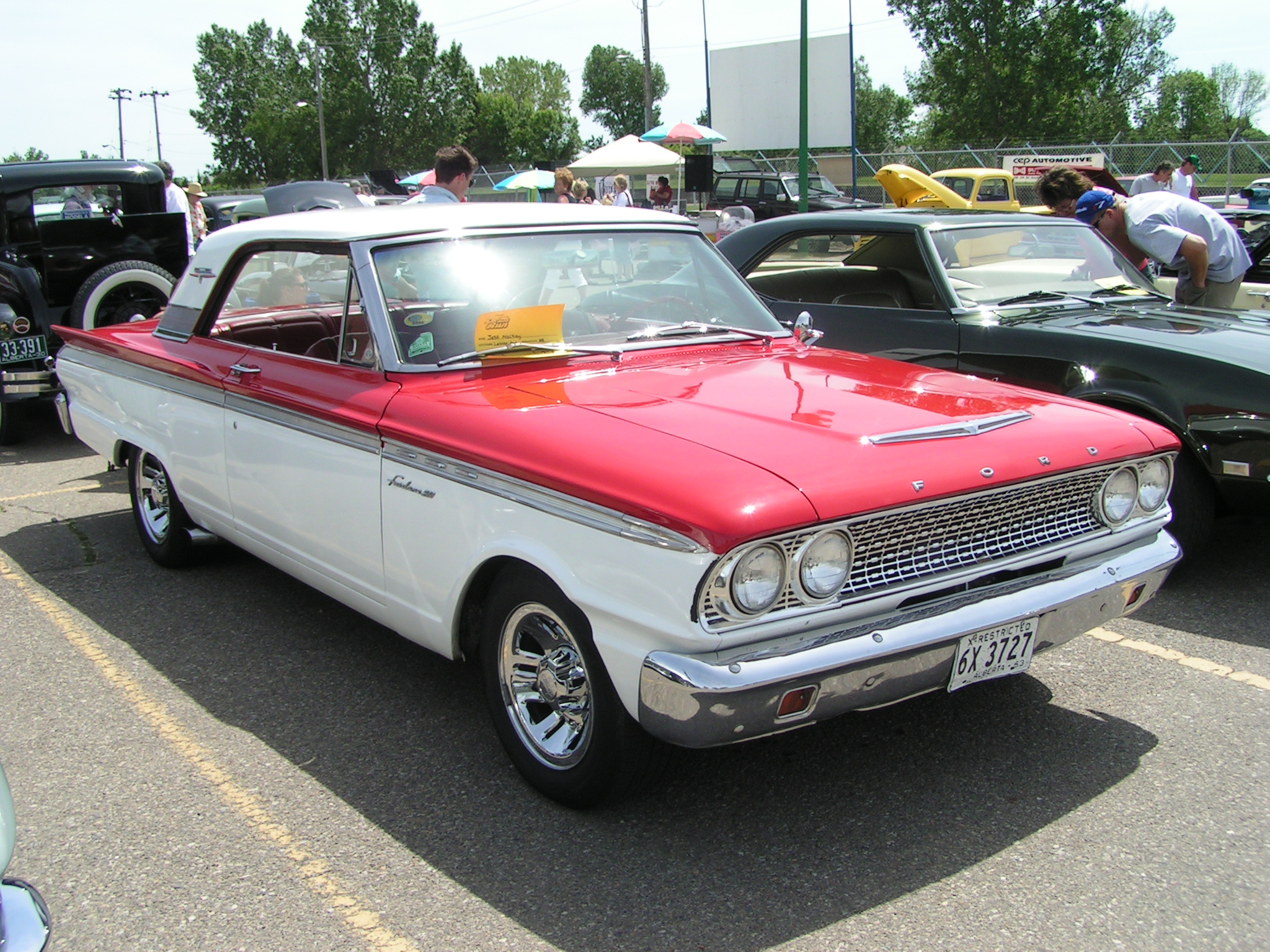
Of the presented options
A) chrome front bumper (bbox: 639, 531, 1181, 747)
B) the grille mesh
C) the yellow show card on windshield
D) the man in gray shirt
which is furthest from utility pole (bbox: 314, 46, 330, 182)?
chrome front bumper (bbox: 639, 531, 1181, 747)

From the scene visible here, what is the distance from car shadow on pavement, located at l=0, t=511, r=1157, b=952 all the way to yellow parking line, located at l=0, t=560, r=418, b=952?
0.51ft

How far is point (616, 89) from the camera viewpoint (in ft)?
382

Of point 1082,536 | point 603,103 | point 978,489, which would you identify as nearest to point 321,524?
point 978,489

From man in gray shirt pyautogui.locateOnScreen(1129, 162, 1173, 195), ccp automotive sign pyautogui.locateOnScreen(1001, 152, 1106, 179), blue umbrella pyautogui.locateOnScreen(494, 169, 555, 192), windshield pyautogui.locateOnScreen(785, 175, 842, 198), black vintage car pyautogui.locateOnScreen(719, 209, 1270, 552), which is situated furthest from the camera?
A: windshield pyautogui.locateOnScreen(785, 175, 842, 198)

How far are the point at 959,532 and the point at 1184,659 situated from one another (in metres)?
1.75

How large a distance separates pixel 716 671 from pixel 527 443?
2.73 feet

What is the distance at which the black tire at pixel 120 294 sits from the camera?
322 inches

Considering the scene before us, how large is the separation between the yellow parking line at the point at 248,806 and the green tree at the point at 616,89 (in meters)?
115

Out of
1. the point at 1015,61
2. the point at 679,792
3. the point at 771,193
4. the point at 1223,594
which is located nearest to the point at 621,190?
the point at 771,193

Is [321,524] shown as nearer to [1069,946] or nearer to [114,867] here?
[114,867]

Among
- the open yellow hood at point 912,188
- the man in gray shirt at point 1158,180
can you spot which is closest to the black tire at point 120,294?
the open yellow hood at point 912,188

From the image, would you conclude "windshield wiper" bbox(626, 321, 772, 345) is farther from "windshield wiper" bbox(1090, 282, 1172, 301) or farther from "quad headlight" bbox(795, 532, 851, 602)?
"windshield wiper" bbox(1090, 282, 1172, 301)

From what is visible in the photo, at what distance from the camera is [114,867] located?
111 inches

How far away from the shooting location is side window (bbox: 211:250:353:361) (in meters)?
4.46
